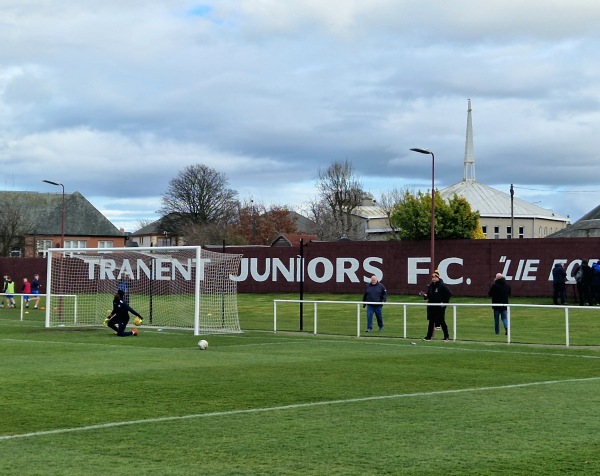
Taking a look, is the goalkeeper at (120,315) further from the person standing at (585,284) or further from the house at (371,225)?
the house at (371,225)

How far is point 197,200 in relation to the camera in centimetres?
10456

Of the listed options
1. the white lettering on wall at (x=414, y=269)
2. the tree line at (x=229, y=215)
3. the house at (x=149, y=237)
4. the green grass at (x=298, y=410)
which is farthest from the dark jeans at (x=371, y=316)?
the house at (x=149, y=237)

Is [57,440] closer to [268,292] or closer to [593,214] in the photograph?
[268,292]

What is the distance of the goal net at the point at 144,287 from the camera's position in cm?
3038

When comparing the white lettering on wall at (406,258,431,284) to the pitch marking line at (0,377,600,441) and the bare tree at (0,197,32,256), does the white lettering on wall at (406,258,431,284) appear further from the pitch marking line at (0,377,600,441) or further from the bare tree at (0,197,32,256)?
the bare tree at (0,197,32,256)

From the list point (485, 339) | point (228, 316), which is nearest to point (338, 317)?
point (228, 316)

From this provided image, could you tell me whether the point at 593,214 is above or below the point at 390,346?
above

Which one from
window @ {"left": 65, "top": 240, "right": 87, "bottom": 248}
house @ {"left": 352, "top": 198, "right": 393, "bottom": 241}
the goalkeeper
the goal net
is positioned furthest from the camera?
house @ {"left": 352, "top": 198, "right": 393, "bottom": 241}

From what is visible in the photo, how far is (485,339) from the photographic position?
2547 centimetres

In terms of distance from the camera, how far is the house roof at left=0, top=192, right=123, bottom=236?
105750 millimetres

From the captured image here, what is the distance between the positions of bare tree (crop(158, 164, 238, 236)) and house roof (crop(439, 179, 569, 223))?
24.5m

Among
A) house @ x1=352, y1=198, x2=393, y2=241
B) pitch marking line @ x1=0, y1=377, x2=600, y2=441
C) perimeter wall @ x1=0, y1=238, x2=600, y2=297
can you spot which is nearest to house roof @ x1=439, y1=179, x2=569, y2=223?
house @ x1=352, y1=198, x2=393, y2=241

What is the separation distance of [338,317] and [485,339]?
12.5 meters

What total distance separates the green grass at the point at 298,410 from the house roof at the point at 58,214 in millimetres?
86080
